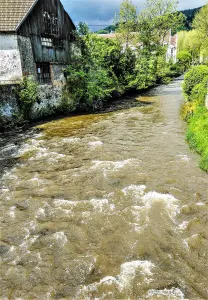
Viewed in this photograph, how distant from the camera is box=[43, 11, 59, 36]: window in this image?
18891mm

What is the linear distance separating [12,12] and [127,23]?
1784cm

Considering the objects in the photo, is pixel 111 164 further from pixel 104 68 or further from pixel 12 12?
pixel 104 68

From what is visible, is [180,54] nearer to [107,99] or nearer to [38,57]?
[107,99]

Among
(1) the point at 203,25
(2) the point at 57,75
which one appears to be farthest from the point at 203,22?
(2) the point at 57,75

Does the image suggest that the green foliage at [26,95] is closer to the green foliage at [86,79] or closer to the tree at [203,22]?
the green foliage at [86,79]

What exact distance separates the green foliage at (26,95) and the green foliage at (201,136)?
35.0 ft

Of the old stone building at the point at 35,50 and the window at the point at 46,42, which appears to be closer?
the old stone building at the point at 35,50

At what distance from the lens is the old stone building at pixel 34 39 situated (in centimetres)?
1609

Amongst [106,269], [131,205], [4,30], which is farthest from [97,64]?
[106,269]

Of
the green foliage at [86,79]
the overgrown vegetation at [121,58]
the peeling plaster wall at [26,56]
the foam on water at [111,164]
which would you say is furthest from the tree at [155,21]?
the foam on water at [111,164]

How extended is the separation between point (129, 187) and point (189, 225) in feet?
7.89

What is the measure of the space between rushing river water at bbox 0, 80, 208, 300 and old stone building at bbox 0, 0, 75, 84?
25.1ft

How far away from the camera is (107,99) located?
24.7m

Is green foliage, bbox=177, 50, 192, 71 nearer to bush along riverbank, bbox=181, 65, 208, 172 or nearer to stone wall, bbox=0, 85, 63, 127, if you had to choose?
bush along riverbank, bbox=181, 65, 208, 172
